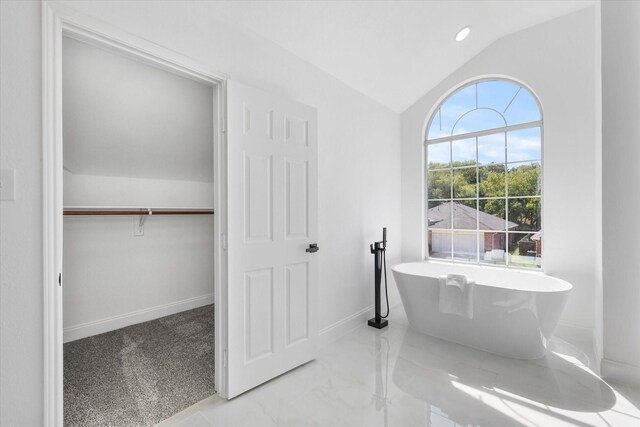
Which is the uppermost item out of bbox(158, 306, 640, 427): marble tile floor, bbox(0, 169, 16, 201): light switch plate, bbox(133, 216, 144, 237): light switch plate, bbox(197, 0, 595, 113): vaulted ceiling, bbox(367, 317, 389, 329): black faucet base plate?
bbox(197, 0, 595, 113): vaulted ceiling

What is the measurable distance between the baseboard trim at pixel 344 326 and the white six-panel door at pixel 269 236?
0.31 metres

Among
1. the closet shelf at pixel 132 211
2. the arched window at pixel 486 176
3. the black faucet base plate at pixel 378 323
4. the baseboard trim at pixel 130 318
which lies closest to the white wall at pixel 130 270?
the baseboard trim at pixel 130 318

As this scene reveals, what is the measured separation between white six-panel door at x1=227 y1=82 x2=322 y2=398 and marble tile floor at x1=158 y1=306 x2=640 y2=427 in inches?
8.4

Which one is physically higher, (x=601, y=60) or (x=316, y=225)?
(x=601, y=60)

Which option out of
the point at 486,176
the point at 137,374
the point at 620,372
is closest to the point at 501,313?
the point at 620,372

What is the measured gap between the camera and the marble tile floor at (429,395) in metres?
1.79

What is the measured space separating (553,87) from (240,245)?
3.35m

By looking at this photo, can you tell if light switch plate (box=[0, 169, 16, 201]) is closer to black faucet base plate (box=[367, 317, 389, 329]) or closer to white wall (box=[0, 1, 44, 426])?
white wall (box=[0, 1, 44, 426])

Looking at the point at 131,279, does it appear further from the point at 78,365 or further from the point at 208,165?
the point at 208,165

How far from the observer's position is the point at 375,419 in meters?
1.80

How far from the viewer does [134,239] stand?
10.7 ft

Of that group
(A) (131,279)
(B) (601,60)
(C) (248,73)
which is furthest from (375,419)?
(B) (601,60)

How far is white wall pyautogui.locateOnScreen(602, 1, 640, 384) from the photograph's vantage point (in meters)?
2.14

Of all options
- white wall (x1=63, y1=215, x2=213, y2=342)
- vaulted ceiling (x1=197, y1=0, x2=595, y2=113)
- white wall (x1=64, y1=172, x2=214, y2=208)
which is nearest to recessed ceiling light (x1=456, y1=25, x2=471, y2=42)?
vaulted ceiling (x1=197, y1=0, x2=595, y2=113)
